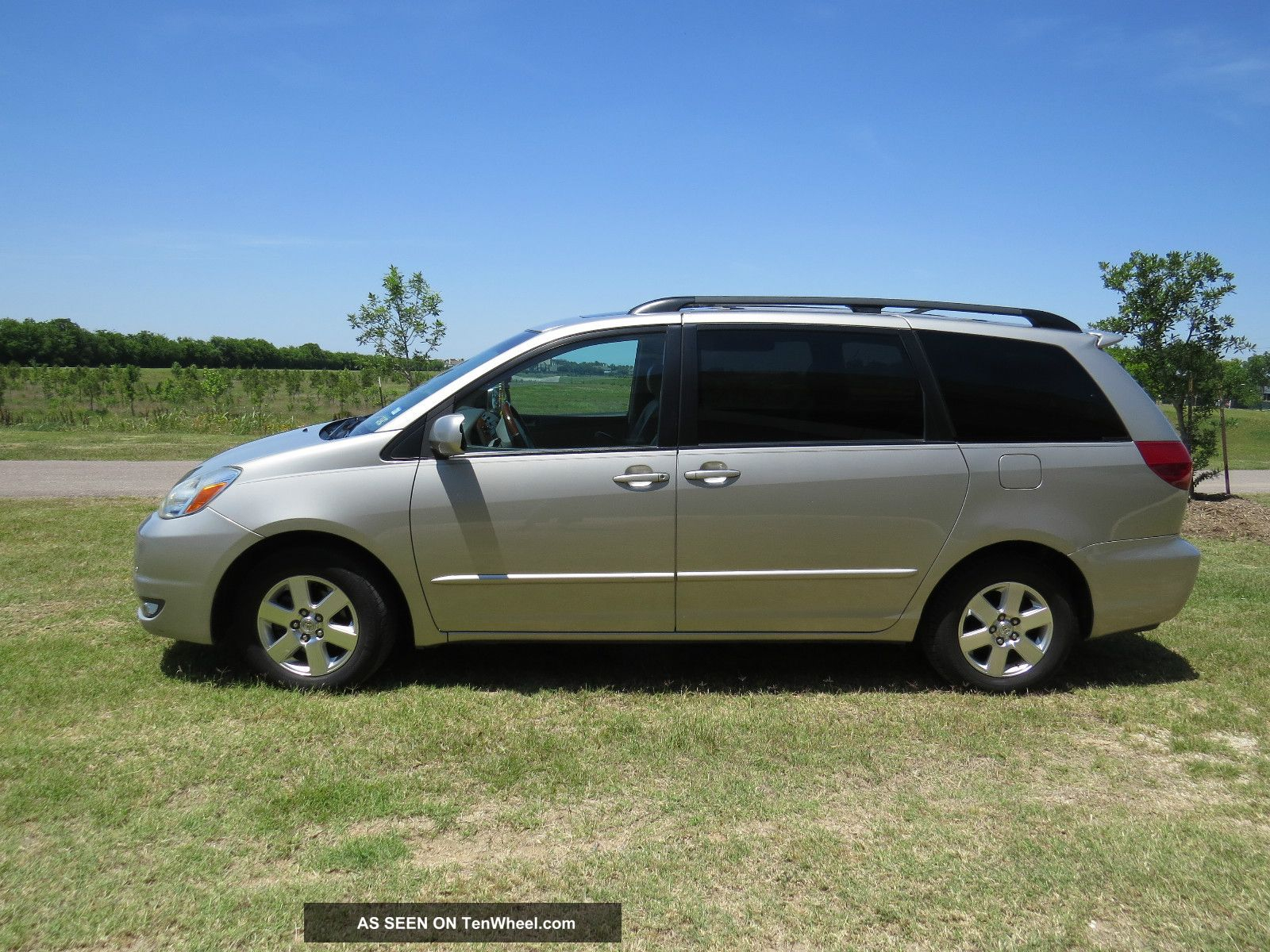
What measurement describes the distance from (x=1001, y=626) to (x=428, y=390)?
3.12 metres

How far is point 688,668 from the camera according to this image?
5.35 metres

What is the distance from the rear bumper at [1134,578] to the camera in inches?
191

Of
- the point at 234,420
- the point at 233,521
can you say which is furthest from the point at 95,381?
the point at 233,521

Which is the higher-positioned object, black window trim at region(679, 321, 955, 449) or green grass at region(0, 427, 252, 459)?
black window trim at region(679, 321, 955, 449)

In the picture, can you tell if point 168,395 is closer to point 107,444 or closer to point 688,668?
point 107,444

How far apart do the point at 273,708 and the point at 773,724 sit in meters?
2.31

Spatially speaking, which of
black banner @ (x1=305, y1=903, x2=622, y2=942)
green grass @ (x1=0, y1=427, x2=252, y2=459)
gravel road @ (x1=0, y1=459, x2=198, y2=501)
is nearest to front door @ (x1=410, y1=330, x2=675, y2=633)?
black banner @ (x1=305, y1=903, x2=622, y2=942)

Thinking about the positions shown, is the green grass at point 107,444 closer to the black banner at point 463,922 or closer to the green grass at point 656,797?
the green grass at point 656,797

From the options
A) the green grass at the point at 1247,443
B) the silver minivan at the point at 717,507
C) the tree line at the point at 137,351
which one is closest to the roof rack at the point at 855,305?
the silver minivan at the point at 717,507

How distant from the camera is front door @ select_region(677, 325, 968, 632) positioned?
15.3 ft

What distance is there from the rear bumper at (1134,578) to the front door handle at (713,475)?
69.5 inches

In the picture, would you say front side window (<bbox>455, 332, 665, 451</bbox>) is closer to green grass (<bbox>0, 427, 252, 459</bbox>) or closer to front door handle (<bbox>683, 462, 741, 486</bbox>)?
front door handle (<bbox>683, 462, 741, 486</bbox>)

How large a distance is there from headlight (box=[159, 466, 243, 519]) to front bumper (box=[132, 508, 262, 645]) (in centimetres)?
5

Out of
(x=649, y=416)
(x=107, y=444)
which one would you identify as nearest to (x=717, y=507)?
(x=649, y=416)
